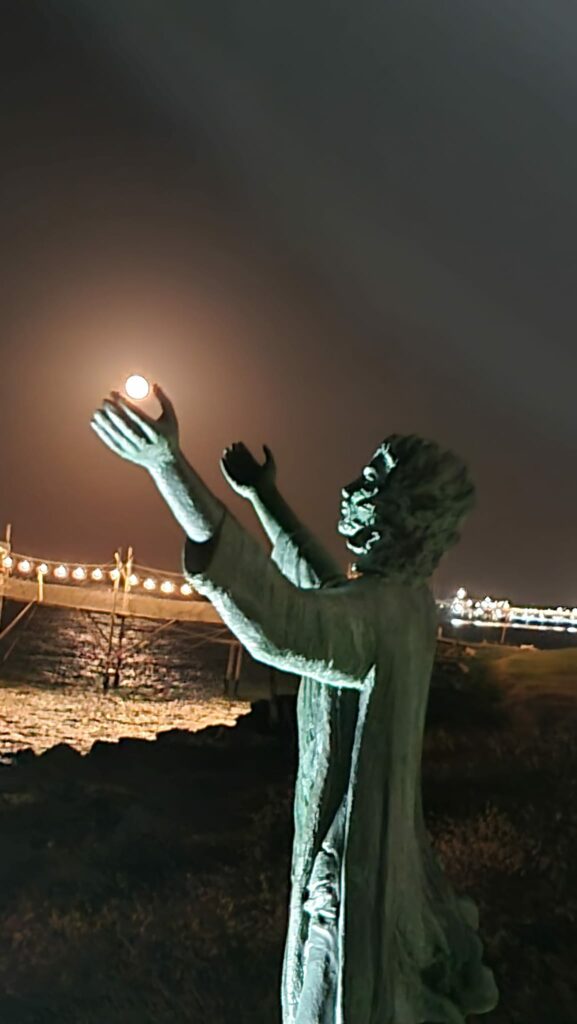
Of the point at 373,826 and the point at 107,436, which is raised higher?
the point at 107,436

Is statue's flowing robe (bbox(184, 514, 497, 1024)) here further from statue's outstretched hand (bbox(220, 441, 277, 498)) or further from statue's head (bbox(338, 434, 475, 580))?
statue's outstretched hand (bbox(220, 441, 277, 498))

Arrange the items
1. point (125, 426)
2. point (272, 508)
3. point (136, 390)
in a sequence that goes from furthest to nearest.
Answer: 1. point (136, 390)
2. point (272, 508)
3. point (125, 426)

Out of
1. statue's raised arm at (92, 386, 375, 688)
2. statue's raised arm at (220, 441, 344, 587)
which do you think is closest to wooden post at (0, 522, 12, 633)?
statue's raised arm at (220, 441, 344, 587)

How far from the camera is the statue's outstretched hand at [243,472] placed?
1581 millimetres

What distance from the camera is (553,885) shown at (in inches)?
150

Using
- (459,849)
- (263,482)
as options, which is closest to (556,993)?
(459,849)

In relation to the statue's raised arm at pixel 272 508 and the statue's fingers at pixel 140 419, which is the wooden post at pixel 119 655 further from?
the statue's fingers at pixel 140 419

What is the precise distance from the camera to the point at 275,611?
3.46 ft

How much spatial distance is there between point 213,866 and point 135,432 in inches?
126

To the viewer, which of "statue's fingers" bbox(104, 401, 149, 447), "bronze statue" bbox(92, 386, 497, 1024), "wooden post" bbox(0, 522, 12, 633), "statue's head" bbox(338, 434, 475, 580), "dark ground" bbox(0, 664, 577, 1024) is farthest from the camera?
"wooden post" bbox(0, 522, 12, 633)

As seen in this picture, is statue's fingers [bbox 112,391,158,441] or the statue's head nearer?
statue's fingers [bbox 112,391,158,441]

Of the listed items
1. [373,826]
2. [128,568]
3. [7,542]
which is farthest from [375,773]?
[7,542]

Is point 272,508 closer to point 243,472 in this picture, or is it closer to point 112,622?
point 243,472

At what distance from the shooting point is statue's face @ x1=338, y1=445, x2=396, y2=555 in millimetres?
1362
